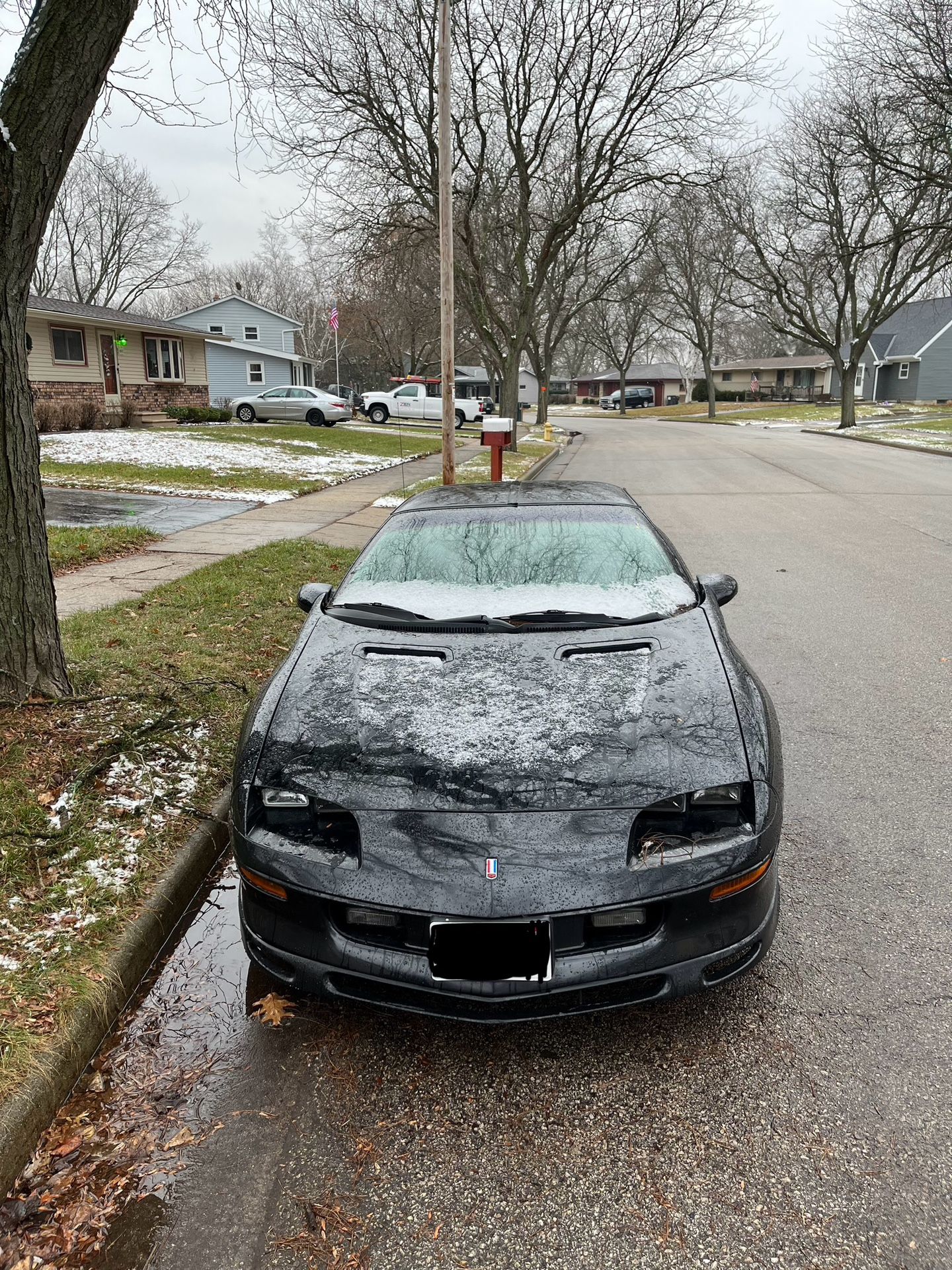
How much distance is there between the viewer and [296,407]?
31.5 meters

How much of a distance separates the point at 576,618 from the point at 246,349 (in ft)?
134

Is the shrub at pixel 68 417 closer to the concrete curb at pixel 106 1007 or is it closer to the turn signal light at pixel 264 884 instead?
the concrete curb at pixel 106 1007

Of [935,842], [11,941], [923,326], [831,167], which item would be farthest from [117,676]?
[923,326]

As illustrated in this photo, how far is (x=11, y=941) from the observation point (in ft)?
9.03

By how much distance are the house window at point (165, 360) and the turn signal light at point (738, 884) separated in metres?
32.1

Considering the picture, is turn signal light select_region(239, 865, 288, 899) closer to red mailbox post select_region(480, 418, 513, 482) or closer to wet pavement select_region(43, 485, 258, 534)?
red mailbox post select_region(480, 418, 513, 482)

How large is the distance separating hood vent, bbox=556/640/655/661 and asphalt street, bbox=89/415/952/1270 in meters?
1.07

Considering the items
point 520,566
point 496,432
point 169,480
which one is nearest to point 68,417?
point 169,480

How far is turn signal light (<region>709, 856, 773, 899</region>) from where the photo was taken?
2299 mm

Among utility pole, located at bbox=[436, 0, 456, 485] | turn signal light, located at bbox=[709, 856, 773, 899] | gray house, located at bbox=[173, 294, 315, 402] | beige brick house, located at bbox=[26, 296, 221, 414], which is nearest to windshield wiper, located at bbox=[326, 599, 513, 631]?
turn signal light, located at bbox=[709, 856, 773, 899]

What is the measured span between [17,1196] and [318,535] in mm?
9051

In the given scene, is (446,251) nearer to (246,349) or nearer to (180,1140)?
(180,1140)

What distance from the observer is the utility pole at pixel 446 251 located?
40.0ft

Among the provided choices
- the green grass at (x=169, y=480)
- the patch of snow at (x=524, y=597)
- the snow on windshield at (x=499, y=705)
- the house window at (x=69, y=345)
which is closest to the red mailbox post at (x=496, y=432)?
the green grass at (x=169, y=480)
